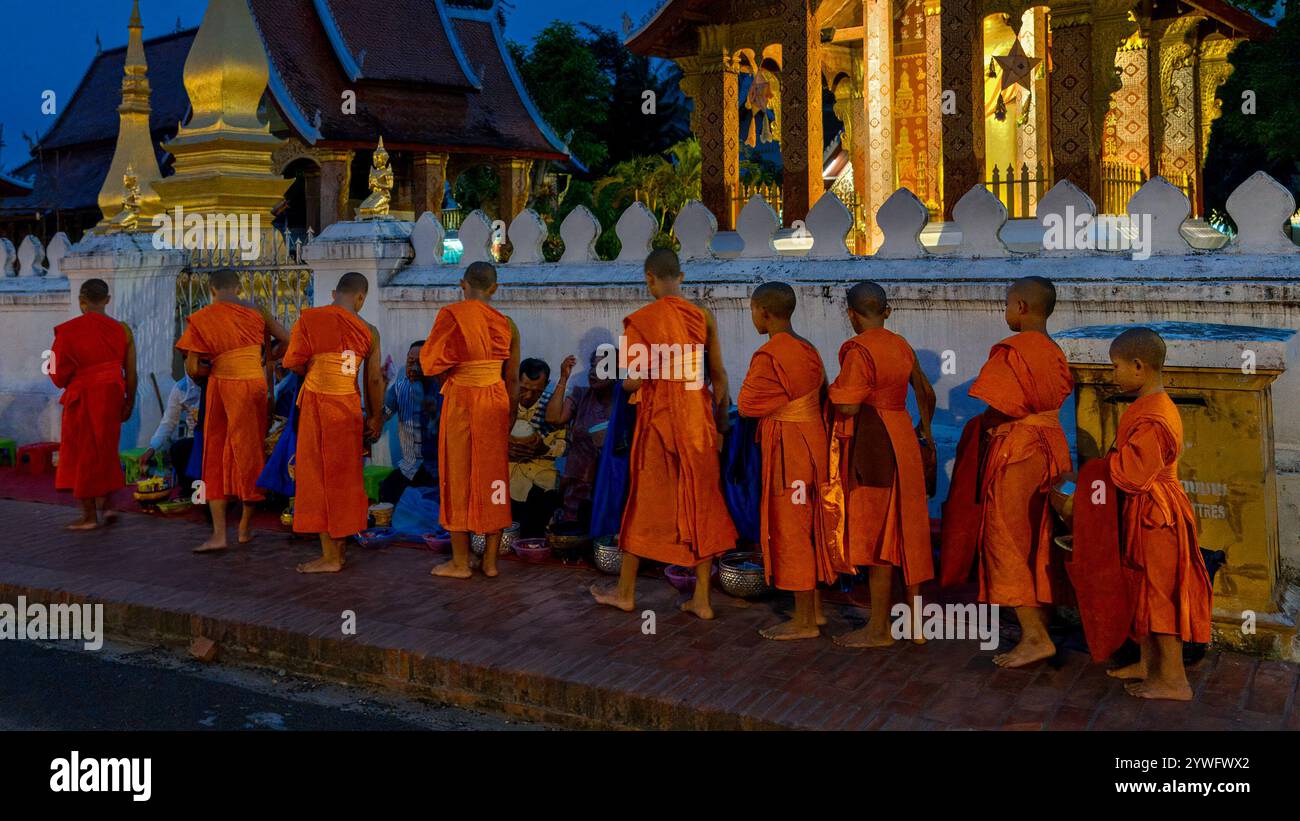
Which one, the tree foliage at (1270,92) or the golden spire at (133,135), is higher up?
the tree foliage at (1270,92)

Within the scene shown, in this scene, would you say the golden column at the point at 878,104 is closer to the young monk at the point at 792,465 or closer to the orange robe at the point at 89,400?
the orange robe at the point at 89,400

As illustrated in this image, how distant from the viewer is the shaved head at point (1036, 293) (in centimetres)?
475

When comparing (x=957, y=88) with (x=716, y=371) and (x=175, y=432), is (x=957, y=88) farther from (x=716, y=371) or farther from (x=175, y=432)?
(x=175, y=432)

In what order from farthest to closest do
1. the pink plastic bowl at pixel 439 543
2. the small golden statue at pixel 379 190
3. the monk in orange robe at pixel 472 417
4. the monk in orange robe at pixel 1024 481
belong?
the small golden statue at pixel 379 190
the pink plastic bowl at pixel 439 543
the monk in orange robe at pixel 472 417
the monk in orange robe at pixel 1024 481

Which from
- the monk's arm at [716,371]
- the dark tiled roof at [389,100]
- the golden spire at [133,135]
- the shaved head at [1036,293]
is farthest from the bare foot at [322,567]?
the dark tiled roof at [389,100]

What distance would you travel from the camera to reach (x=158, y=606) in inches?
233

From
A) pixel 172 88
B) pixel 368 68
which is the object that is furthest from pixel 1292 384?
pixel 172 88

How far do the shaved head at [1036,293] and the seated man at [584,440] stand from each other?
2.65 m

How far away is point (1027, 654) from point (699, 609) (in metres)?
1.51

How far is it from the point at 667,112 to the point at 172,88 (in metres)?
15.2

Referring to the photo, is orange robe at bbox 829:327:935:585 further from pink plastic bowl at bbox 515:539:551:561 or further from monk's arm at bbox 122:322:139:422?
monk's arm at bbox 122:322:139:422

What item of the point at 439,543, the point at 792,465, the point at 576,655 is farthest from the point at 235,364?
the point at 792,465

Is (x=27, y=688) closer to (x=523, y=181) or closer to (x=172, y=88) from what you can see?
(x=523, y=181)
